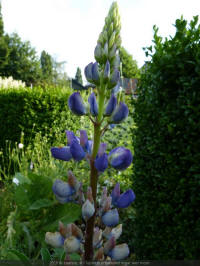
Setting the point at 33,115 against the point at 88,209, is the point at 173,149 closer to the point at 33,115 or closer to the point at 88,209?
the point at 88,209

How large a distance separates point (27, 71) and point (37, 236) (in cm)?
3233

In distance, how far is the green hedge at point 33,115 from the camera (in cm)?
594

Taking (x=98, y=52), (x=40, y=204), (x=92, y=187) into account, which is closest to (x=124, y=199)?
(x=92, y=187)

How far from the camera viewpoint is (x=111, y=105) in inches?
39.1

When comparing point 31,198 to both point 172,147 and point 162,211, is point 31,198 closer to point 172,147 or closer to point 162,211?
point 162,211

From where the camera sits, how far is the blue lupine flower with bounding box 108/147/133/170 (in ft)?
3.21

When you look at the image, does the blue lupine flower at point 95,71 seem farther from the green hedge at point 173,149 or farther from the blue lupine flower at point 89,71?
the green hedge at point 173,149

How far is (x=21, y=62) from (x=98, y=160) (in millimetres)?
33160

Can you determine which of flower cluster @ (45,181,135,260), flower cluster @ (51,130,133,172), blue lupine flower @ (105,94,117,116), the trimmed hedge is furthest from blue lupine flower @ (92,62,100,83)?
the trimmed hedge

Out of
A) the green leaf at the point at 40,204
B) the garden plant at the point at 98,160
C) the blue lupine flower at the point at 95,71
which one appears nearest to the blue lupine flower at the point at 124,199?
the garden plant at the point at 98,160

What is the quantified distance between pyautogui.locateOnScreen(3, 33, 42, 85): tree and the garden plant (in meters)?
32.0

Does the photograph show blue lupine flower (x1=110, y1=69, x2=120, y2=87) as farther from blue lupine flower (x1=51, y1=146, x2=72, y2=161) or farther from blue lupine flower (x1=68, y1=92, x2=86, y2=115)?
blue lupine flower (x1=51, y1=146, x2=72, y2=161)

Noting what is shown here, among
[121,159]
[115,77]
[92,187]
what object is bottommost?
[92,187]

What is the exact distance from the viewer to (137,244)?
2.60 metres
